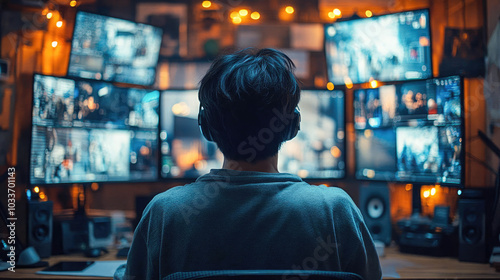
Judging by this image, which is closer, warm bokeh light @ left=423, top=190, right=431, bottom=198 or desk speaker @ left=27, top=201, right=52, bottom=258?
desk speaker @ left=27, top=201, right=52, bottom=258

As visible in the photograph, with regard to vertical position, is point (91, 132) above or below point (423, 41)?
below

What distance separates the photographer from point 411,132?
2086 mm

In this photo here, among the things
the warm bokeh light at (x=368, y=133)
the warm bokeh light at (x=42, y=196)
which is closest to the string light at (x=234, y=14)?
the warm bokeh light at (x=368, y=133)

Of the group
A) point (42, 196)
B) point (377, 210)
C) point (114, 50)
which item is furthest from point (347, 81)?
point (42, 196)

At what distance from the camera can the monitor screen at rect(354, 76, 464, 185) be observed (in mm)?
1967

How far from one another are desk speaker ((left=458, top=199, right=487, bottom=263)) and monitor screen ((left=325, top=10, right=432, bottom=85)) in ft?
2.22

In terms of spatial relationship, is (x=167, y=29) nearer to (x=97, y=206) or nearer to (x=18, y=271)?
(x=97, y=206)

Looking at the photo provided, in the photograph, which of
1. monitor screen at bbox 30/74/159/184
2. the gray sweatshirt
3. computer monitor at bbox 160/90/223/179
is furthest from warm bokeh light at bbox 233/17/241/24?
the gray sweatshirt

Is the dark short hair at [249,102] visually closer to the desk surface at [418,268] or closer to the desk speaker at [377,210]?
the desk surface at [418,268]

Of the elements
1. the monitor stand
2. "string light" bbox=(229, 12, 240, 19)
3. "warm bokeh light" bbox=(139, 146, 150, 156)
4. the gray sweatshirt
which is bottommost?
the monitor stand

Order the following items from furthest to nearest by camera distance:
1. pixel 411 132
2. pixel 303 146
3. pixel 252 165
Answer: pixel 303 146 → pixel 411 132 → pixel 252 165

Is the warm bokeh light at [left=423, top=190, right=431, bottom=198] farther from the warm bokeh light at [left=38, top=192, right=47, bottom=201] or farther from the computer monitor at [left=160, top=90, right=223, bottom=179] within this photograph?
the warm bokeh light at [left=38, top=192, right=47, bottom=201]

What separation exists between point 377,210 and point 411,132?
18.2 inches

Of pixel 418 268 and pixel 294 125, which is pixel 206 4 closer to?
pixel 294 125
